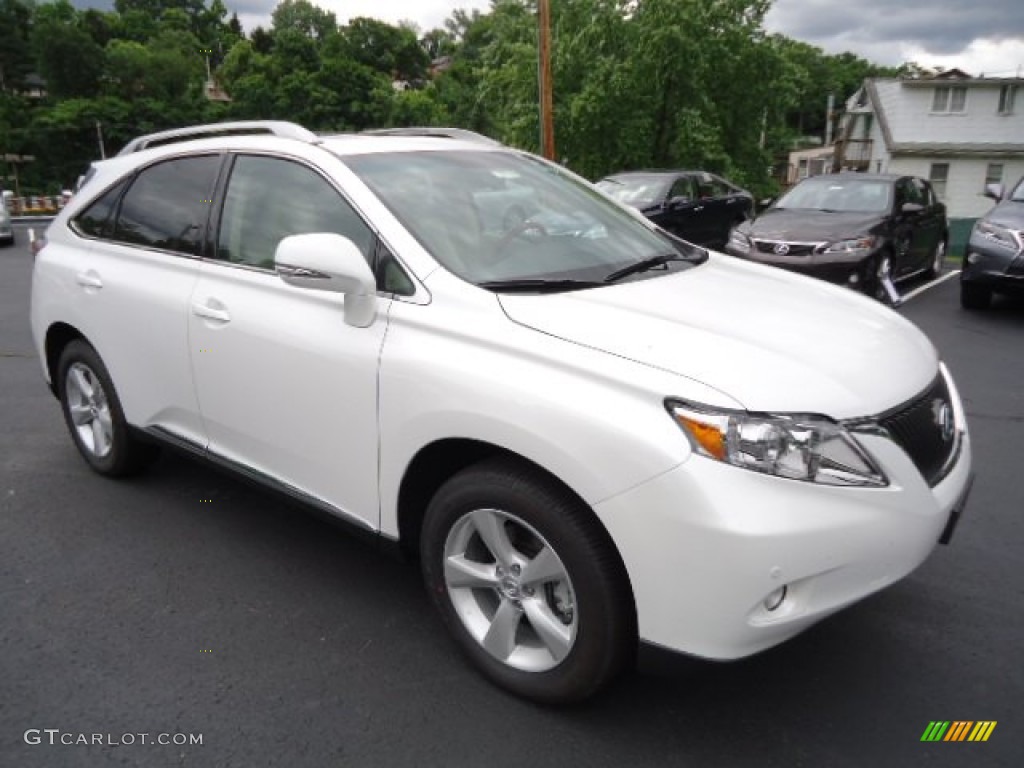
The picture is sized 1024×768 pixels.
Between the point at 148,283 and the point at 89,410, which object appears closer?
the point at 148,283

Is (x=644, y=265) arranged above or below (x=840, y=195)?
above

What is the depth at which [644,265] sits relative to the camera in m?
2.98

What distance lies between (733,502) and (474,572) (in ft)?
2.94

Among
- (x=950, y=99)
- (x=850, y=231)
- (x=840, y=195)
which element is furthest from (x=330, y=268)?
(x=950, y=99)

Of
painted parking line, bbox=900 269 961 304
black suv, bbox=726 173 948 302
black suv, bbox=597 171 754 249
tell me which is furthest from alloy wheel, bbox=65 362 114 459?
black suv, bbox=597 171 754 249

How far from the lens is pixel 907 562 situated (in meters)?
2.16

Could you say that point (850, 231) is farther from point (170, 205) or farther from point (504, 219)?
point (170, 205)

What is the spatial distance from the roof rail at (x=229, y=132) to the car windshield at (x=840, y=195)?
308 inches

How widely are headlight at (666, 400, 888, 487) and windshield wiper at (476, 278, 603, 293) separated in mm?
707

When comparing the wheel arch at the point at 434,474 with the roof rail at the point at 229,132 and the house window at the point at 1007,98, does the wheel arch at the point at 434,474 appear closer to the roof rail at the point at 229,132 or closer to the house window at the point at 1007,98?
the roof rail at the point at 229,132

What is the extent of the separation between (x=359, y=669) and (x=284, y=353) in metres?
1.10

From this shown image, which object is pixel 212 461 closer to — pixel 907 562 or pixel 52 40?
pixel 907 562

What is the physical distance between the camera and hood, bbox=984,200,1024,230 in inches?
319

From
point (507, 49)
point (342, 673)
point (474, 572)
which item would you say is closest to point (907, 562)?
point (474, 572)
